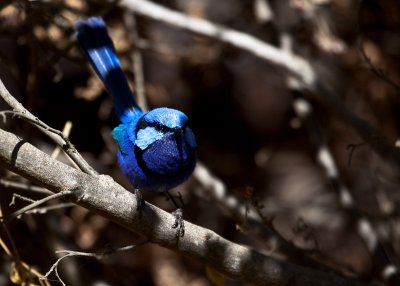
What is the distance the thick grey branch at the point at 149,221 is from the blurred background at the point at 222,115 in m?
0.65

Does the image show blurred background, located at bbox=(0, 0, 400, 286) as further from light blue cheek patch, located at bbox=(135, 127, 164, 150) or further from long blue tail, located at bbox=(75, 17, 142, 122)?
light blue cheek patch, located at bbox=(135, 127, 164, 150)

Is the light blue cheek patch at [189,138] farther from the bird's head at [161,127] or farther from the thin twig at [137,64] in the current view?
the thin twig at [137,64]

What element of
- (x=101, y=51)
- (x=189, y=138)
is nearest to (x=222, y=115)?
(x=101, y=51)

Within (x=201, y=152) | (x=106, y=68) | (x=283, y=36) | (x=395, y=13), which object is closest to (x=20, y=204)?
(x=106, y=68)

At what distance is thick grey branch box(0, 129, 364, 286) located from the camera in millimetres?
2383

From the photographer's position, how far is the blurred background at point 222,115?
14.0ft

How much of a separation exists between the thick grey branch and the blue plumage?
0.73 meters

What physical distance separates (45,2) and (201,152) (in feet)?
7.88

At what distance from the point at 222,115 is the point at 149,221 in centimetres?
362

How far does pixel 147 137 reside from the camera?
11.6ft

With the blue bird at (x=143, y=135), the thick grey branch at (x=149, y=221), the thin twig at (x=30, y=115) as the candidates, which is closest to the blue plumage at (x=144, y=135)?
the blue bird at (x=143, y=135)

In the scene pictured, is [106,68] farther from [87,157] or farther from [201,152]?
[201,152]

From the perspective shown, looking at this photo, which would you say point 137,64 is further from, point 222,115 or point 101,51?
point 222,115

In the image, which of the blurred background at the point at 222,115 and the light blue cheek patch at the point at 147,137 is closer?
the light blue cheek patch at the point at 147,137
